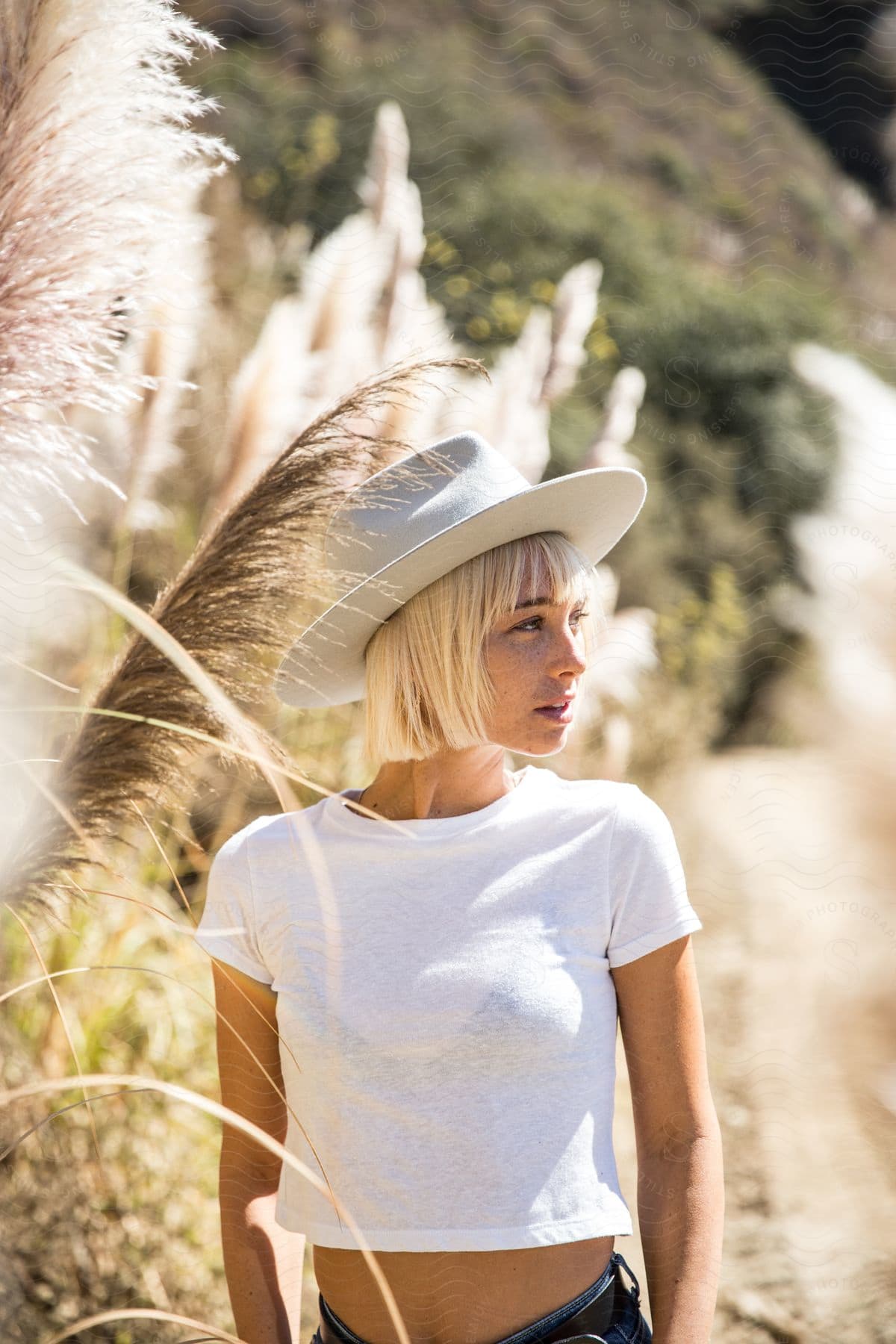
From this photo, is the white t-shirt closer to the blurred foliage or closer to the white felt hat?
the white felt hat

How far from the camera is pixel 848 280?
10.8 meters

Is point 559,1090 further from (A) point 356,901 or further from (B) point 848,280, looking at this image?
(B) point 848,280

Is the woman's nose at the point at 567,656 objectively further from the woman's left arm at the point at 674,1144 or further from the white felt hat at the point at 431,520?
the woman's left arm at the point at 674,1144

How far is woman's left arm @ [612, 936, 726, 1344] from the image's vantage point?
1013 millimetres

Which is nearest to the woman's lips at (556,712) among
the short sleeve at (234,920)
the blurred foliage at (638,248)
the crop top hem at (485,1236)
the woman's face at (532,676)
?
the woman's face at (532,676)

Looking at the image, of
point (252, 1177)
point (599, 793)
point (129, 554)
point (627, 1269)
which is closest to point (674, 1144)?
point (627, 1269)

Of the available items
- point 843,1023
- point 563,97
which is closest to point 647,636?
point 843,1023

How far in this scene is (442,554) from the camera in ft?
3.68

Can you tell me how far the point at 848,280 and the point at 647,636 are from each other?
848 cm

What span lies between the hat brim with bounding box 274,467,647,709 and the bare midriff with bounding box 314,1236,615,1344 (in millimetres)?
549

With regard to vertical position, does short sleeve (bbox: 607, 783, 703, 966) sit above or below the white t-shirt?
above

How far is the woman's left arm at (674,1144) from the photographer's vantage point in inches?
39.9

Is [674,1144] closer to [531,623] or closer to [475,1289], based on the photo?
[475,1289]

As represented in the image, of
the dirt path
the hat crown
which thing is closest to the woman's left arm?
the dirt path
